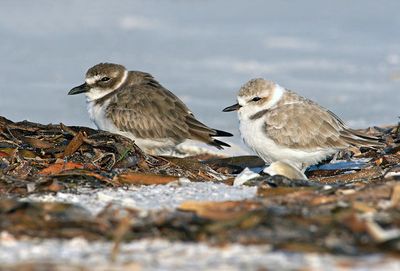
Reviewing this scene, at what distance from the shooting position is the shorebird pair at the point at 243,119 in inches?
273

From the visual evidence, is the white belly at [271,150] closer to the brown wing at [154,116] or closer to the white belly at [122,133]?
the brown wing at [154,116]

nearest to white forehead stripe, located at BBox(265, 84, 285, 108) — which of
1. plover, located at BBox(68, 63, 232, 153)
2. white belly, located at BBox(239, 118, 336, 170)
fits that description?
white belly, located at BBox(239, 118, 336, 170)

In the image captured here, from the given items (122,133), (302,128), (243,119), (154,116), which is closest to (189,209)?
(302,128)

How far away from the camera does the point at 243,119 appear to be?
7.16m

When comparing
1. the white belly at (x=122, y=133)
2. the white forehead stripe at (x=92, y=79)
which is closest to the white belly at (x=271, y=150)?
the white belly at (x=122, y=133)

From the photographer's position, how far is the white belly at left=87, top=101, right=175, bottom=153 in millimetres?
7691

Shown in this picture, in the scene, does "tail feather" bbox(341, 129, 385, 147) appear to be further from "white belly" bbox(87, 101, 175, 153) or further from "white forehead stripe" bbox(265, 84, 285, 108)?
"white belly" bbox(87, 101, 175, 153)

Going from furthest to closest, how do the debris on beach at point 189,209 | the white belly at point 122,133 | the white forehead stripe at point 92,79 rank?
the white forehead stripe at point 92,79
the white belly at point 122,133
the debris on beach at point 189,209

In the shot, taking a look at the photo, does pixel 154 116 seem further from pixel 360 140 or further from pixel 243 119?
pixel 360 140

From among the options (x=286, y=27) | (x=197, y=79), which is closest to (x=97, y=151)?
(x=197, y=79)

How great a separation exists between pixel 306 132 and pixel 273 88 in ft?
1.65

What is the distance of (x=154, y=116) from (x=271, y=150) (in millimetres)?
1424

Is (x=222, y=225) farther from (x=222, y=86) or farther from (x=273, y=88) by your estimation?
(x=222, y=86)

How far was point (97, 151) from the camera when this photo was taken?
593 centimetres
